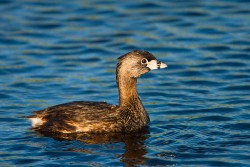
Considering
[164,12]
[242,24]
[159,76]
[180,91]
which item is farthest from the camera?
[164,12]

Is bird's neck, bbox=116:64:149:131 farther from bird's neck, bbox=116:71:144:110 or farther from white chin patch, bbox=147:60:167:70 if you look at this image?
white chin patch, bbox=147:60:167:70

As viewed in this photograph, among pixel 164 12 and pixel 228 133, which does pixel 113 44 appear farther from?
pixel 228 133

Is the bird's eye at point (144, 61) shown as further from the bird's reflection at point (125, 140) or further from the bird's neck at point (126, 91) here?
the bird's reflection at point (125, 140)

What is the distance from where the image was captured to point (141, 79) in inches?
758

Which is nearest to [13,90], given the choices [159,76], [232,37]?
[159,76]

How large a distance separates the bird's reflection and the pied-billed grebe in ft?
0.39

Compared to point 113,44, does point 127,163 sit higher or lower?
lower

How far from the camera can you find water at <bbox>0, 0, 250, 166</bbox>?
45.6ft

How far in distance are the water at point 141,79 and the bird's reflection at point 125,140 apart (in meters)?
0.04

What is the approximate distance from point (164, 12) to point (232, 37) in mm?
3295

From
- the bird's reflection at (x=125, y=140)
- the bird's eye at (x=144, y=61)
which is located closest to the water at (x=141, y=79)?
the bird's reflection at (x=125, y=140)

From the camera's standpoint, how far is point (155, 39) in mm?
21969

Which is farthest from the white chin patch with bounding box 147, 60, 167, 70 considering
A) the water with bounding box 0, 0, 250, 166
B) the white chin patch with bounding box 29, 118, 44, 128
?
the white chin patch with bounding box 29, 118, 44, 128

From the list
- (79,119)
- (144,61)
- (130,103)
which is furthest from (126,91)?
(79,119)
